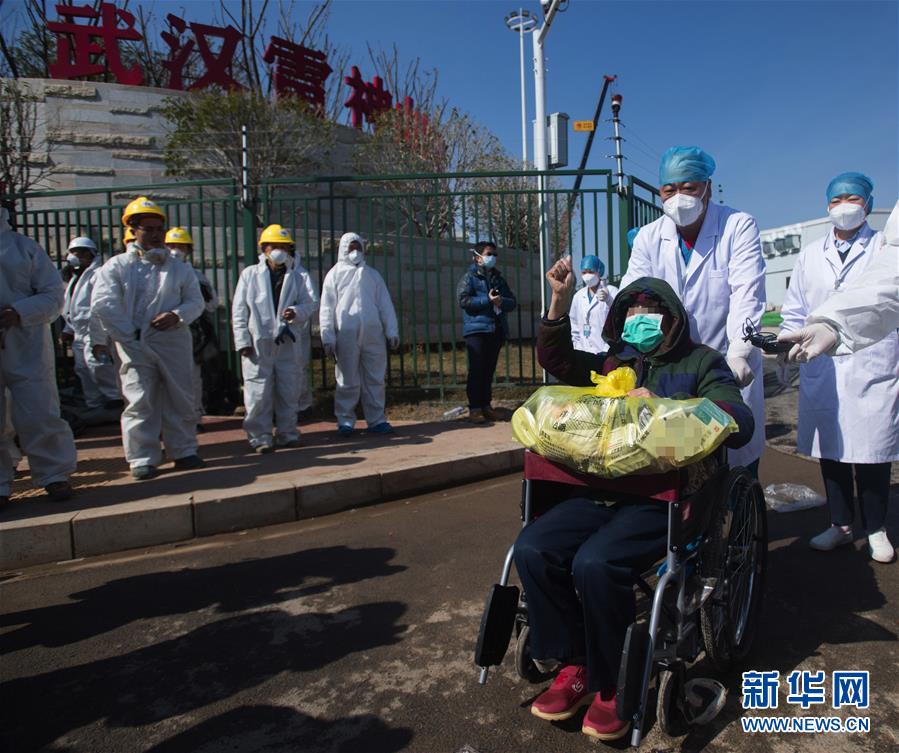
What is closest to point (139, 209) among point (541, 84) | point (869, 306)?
point (869, 306)

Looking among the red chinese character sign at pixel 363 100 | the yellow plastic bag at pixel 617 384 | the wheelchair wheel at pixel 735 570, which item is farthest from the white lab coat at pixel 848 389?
the red chinese character sign at pixel 363 100

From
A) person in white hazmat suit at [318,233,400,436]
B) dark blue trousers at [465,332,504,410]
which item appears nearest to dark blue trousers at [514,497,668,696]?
person in white hazmat suit at [318,233,400,436]

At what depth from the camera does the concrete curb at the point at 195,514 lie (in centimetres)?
422

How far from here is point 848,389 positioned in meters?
3.88

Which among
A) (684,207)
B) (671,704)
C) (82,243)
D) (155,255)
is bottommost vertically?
(671,704)

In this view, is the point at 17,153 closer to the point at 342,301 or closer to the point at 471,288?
the point at 342,301

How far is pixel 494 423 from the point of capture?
300 inches

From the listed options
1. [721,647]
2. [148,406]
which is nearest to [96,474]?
[148,406]

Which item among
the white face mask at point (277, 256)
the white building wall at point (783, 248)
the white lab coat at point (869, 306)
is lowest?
the white lab coat at point (869, 306)

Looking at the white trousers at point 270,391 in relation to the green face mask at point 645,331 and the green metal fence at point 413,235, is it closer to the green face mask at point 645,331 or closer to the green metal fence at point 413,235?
the green metal fence at point 413,235

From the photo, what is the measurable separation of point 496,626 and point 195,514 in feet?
9.47

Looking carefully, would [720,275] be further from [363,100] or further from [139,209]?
[363,100]

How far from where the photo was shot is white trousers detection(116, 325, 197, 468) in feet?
17.9

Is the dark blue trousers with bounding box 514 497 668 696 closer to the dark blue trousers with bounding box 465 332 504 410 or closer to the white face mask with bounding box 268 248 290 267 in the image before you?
the white face mask with bounding box 268 248 290 267
